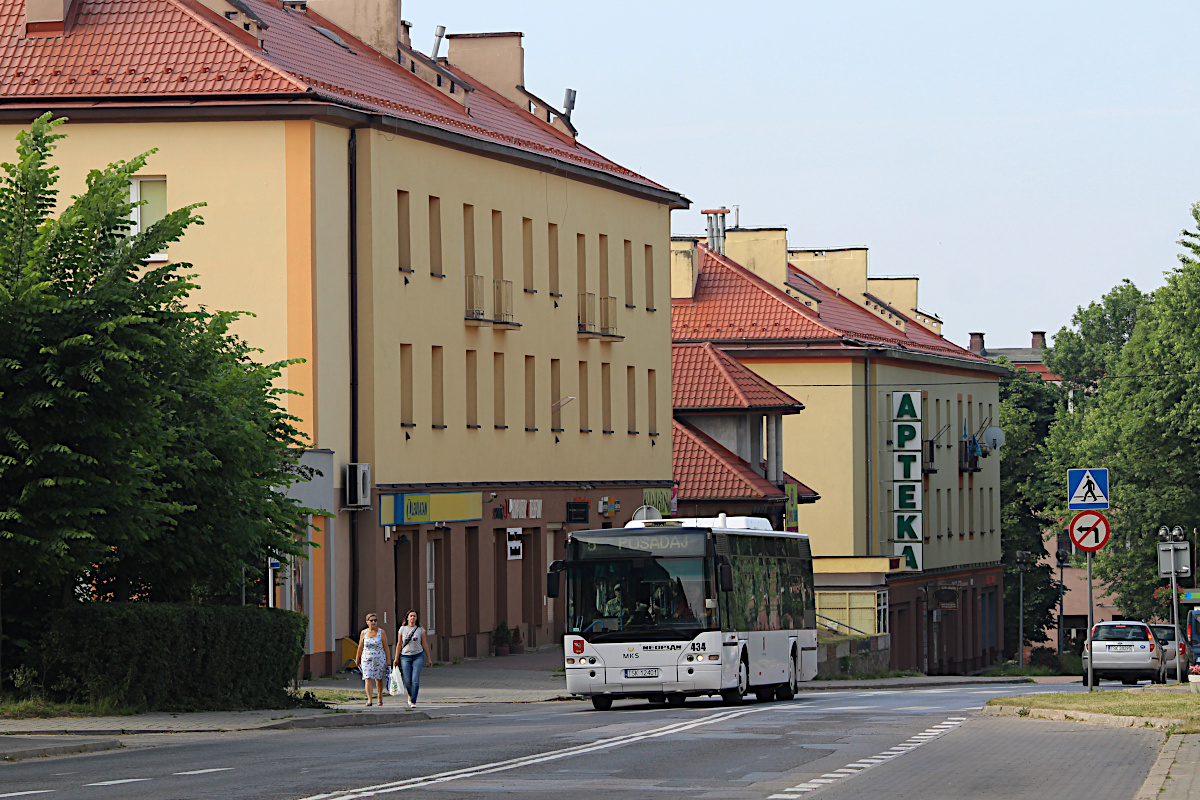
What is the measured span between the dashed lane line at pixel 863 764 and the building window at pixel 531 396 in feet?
79.6

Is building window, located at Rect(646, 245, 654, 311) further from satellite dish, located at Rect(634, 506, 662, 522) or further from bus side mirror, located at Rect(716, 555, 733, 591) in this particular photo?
bus side mirror, located at Rect(716, 555, 733, 591)

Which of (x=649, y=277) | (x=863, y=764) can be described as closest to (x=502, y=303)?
(x=649, y=277)

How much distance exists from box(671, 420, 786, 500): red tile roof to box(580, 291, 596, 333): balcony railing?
11356 millimetres

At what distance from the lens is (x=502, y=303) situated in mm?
46750

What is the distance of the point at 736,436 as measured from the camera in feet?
216

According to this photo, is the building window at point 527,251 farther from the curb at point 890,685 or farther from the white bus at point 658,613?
the white bus at point 658,613

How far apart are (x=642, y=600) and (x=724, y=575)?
122 centimetres

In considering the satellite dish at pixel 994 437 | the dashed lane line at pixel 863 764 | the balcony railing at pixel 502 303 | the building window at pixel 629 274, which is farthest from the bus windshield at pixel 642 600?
the satellite dish at pixel 994 437

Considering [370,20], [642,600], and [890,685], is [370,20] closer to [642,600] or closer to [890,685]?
[890,685]

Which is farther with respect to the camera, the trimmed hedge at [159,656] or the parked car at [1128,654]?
the parked car at [1128,654]

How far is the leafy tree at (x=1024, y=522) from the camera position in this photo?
312 ft

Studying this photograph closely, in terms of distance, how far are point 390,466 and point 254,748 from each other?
20.0m

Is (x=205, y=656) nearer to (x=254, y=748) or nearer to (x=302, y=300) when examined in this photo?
(x=254, y=748)

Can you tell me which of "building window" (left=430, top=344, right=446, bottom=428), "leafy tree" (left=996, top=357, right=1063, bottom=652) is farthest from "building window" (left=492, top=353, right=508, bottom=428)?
"leafy tree" (left=996, top=357, right=1063, bottom=652)
